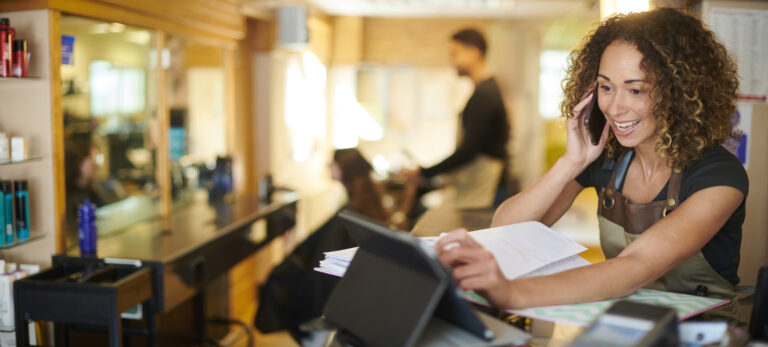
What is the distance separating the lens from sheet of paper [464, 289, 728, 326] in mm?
1083

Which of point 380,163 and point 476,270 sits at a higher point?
point 476,270

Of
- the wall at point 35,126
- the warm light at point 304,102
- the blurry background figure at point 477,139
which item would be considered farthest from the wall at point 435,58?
the wall at point 35,126

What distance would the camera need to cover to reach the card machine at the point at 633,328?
0.87 metres

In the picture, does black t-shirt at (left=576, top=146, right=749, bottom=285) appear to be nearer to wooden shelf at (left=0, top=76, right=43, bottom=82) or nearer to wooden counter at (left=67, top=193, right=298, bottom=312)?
wooden counter at (left=67, top=193, right=298, bottom=312)

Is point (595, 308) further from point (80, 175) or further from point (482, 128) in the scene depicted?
point (482, 128)

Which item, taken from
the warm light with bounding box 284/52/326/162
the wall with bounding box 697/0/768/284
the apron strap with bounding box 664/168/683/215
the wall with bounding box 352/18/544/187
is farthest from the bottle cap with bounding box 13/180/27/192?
the wall with bounding box 352/18/544/187

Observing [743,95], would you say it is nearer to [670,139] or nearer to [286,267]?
[670,139]

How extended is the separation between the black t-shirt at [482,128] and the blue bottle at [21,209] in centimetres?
240

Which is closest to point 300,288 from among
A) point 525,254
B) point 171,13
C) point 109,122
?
point 109,122

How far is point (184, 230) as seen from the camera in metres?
2.90

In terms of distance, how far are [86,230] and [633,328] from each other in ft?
6.50

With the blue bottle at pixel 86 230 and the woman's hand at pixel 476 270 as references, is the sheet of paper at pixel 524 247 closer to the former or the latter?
the woman's hand at pixel 476 270

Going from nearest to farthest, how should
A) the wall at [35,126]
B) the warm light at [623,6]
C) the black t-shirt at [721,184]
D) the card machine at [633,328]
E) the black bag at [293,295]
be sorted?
the card machine at [633,328] → the black t-shirt at [721,184] → the warm light at [623,6] → the wall at [35,126] → the black bag at [293,295]

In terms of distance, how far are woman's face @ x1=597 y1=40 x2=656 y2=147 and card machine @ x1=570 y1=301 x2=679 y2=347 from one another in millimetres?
555
